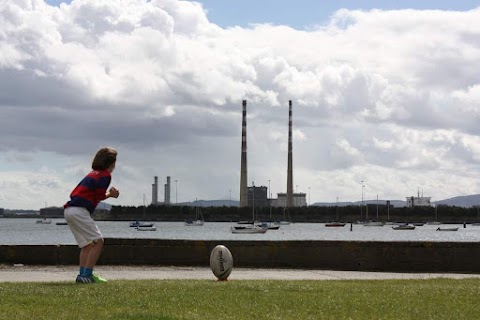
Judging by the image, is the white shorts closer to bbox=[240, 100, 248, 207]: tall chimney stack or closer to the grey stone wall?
the grey stone wall

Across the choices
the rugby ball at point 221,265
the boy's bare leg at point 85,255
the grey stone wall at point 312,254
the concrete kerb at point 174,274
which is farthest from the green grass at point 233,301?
the grey stone wall at point 312,254

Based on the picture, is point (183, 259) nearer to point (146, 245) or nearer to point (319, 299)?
point (146, 245)

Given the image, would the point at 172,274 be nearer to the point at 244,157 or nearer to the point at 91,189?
the point at 91,189

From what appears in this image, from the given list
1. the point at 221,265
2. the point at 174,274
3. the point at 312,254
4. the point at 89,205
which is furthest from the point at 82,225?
the point at 312,254

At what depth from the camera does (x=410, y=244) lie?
17297mm

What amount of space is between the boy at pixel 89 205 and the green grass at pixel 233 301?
1.39 feet

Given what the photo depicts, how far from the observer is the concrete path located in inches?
533

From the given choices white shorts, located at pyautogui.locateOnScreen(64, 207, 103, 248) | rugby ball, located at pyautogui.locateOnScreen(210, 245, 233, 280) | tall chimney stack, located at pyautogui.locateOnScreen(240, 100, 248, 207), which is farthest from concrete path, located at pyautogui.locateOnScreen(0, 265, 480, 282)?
tall chimney stack, located at pyautogui.locateOnScreen(240, 100, 248, 207)

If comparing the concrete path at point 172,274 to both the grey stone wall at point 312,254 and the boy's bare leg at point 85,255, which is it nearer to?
the grey stone wall at point 312,254

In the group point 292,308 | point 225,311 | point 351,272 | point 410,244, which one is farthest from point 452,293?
point 410,244

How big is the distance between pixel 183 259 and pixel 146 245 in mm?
787

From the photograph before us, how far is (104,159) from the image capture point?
36.1ft

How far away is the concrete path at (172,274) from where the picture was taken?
13.5 metres

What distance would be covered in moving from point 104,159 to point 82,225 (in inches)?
35.4
